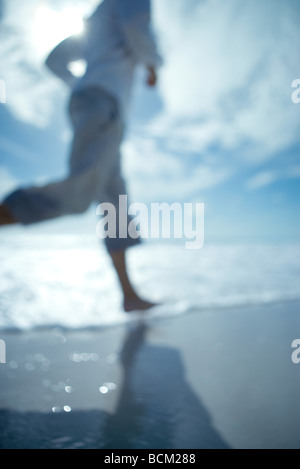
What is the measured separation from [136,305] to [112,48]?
1312 mm

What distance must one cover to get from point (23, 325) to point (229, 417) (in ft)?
3.32

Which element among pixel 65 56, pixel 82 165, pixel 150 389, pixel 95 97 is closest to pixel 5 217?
pixel 82 165

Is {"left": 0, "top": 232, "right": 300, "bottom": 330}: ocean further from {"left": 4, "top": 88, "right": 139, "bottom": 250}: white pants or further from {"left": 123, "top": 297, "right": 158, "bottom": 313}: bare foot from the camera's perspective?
{"left": 4, "top": 88, "right": 139, "bottom": 250}: white pants

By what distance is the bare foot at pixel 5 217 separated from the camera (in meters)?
1.07

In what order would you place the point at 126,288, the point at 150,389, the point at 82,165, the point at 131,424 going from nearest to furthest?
the point at 131,424
the point at 150,389
the point at 82,165
the point at 126,288

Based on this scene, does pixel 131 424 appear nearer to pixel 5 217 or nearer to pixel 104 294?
pixel 5 217

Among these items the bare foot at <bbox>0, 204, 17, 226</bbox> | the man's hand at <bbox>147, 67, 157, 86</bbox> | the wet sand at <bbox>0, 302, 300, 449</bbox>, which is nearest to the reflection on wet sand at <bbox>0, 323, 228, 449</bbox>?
the wet sand at <bbox>0, 302, 300, 449</bbox>

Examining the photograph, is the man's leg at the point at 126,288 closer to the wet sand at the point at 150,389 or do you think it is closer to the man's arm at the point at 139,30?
the wet sand at the point at 150,389

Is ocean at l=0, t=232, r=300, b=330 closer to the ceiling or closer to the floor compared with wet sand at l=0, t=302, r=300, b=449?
closer to the ceiling

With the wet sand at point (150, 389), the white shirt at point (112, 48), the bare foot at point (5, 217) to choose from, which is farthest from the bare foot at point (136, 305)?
the white shirt at point (112, 48)

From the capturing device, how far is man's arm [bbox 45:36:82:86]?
1511 mm

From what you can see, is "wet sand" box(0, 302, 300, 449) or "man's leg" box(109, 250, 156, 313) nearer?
"wet sand" box(0, 302, 300, 449)

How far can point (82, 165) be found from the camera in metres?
1.26

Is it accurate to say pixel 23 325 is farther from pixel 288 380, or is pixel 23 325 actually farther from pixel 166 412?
pixel 288 380
